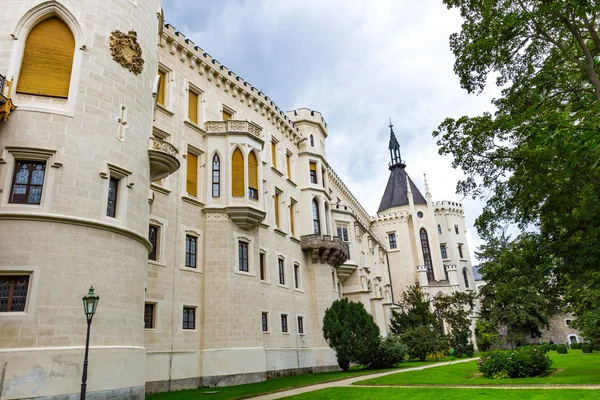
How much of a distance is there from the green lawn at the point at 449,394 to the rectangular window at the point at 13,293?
870cm

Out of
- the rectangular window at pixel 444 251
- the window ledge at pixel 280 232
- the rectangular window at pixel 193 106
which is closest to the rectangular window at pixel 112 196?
the rectangular window at pixel 193 106

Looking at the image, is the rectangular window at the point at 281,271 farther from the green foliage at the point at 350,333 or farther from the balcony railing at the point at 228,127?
the balcony railing at the point at 228,127

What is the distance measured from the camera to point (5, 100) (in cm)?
1231

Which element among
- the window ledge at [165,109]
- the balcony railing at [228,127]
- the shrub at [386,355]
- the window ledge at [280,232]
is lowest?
the shrub at [386,355]

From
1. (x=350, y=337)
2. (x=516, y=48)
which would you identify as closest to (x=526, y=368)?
(x=350, y=337)

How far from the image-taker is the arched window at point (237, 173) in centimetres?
2341

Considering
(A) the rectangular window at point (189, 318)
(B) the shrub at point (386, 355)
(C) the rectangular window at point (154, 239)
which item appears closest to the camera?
(C) the rectangular window at point (154, 239)

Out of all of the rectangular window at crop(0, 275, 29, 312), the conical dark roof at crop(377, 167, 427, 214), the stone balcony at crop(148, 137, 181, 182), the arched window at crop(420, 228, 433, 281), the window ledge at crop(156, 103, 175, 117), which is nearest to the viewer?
the rectangular window at crop(0, 275, 29, 312)

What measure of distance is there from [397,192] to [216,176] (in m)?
50.8

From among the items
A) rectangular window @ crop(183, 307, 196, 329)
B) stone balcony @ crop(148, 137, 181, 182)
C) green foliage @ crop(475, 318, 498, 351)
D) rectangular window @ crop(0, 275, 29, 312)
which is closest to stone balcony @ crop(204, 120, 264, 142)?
stone balcony @ crop(148, 137, 181, 182)

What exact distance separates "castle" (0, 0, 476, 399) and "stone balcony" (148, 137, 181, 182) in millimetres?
54

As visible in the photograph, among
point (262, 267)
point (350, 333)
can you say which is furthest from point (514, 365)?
point (262, 267)

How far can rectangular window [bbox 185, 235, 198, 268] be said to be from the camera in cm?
2117

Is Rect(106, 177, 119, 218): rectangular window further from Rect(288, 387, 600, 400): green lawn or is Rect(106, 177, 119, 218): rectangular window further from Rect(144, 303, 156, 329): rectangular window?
Rect(288, 387, 600, 400): green lawn
